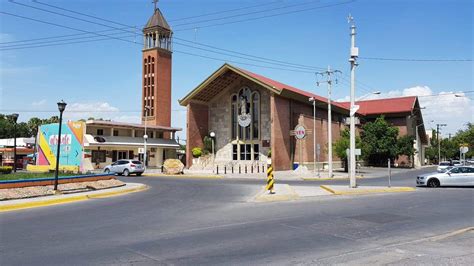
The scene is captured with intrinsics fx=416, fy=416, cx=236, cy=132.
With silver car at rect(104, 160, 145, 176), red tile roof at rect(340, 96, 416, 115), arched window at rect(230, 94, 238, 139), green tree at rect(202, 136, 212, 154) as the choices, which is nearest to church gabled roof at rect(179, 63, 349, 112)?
arched window at rect(230, 94, 238, 139)

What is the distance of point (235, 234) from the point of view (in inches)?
385

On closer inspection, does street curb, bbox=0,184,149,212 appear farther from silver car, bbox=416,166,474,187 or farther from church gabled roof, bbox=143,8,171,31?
church gabled roof, bbox=143,8,171,31

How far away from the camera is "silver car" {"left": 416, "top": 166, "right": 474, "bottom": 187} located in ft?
82.5

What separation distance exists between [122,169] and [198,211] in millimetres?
27427

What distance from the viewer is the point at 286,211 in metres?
13.9

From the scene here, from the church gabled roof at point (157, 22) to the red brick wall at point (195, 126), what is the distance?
27.7 m

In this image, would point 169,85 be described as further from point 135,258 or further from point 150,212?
point 135,258

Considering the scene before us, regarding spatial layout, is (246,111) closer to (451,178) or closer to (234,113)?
(234,113)

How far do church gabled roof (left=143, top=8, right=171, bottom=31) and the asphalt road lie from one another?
63857mm

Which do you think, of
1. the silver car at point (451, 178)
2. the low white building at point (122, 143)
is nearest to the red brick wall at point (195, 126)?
the low white building at point (122, 143)

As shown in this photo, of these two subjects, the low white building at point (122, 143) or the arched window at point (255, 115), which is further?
the low white building at point (122, 143)

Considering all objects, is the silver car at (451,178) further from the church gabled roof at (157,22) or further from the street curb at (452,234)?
the church gabled roof at (157,22)

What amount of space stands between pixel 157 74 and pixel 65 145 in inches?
977

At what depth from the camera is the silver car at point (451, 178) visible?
25.2 meters
